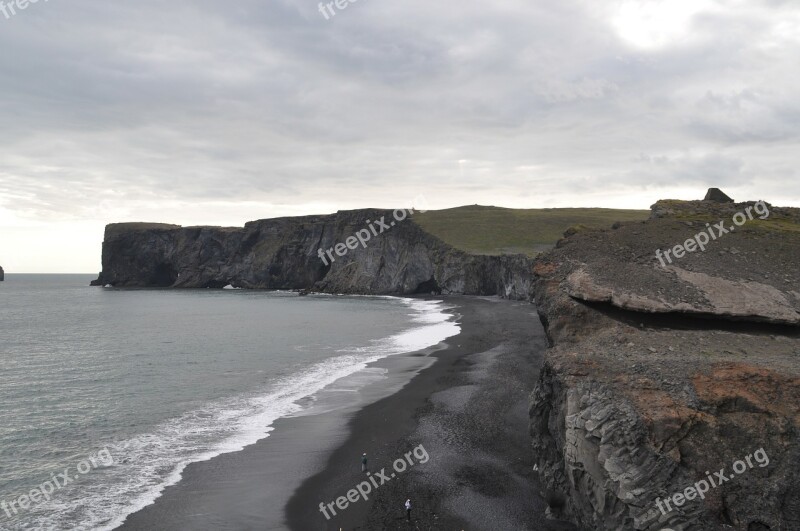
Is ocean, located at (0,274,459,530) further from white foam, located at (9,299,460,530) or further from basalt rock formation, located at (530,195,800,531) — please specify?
basalt rock formation, located at (530,195,800,531)

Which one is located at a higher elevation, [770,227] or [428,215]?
[428,215]

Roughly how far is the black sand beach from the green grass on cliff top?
8466 cm

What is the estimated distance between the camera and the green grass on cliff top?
127 meters

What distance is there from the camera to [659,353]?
16.3 m

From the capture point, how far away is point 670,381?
14.0 metres

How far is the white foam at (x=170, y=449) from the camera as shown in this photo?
57.7 feet

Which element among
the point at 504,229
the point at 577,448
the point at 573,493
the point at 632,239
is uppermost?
the point at 504,229

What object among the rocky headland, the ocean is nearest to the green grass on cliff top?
the ocean

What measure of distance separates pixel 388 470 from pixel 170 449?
10.4 metres

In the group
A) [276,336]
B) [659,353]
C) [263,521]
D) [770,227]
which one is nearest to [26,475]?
[263,521]

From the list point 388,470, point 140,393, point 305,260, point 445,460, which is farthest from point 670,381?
point 305,260

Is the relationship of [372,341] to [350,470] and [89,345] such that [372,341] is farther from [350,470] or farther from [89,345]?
[350,470]

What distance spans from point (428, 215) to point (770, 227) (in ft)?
472

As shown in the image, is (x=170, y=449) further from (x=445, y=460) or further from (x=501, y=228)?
(x=501, y=228)
